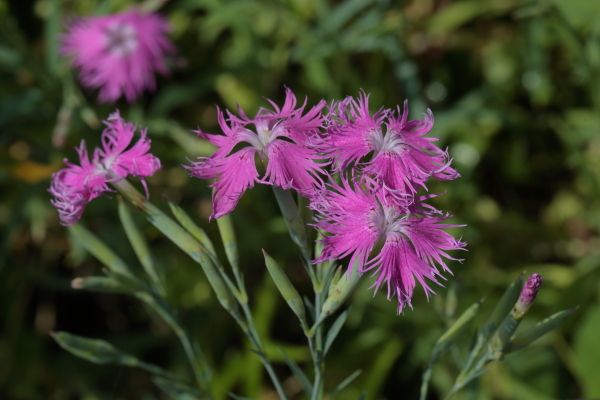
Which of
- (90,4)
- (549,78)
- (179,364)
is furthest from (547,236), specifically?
(90,4)

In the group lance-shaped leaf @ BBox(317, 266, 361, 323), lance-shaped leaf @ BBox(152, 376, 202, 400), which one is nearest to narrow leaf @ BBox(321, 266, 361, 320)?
lance-shaped leaf @ BBox(317, 266, 361, 323)

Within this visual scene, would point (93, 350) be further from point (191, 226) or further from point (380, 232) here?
point (380, 232)

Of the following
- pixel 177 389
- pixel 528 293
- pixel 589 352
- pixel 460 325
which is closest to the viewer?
pixel 528 293

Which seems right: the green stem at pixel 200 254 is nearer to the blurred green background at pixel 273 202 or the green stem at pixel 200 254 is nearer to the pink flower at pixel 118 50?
the blurred green background at pixel 273 202

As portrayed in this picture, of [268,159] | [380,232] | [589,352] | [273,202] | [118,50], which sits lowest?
[589,352]

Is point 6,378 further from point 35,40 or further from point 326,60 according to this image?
point 326,60

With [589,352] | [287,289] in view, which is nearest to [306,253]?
[287,289]
